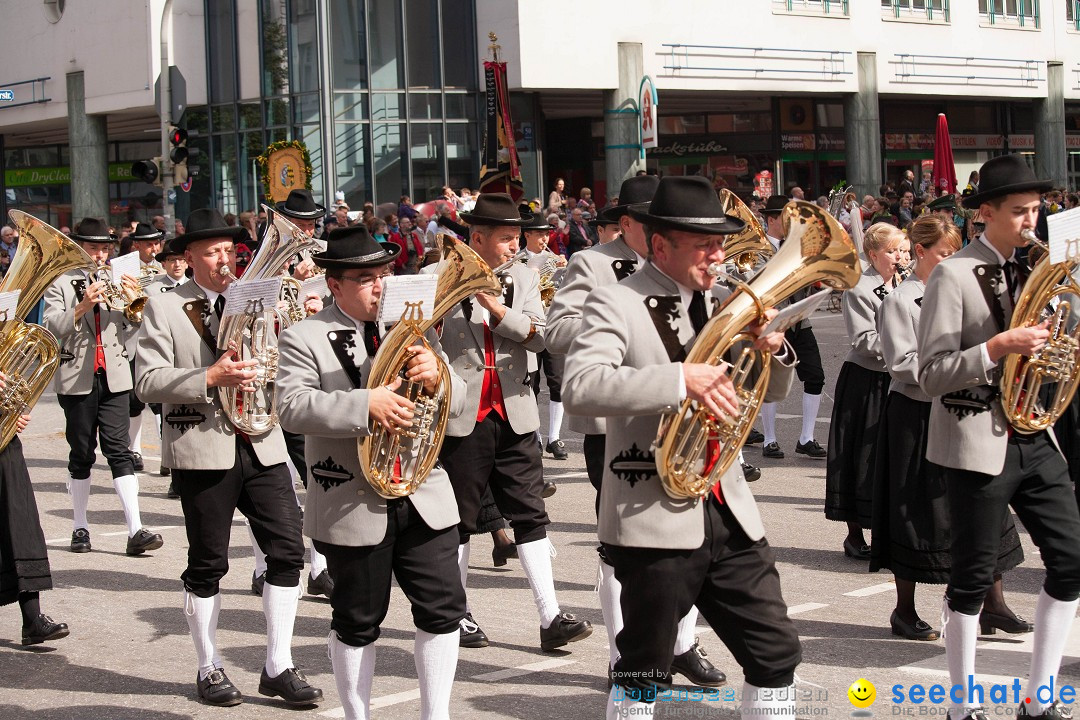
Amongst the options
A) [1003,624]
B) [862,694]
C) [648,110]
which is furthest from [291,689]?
[648,110]

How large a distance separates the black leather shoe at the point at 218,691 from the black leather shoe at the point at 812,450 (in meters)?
6.90

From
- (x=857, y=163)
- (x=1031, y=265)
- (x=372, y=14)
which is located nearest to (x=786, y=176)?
(x=857, y=163)

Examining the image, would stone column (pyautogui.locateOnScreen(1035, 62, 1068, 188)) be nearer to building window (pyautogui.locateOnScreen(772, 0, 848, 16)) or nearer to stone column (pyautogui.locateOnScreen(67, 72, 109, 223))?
building window (pyautogui.locateOnScreen(772, 0, 848, 16))

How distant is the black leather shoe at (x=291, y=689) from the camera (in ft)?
19.6

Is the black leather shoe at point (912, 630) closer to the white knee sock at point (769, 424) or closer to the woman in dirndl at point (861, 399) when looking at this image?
the woman in dirndl at point (861, 399)

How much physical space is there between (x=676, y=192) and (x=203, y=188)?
30205mm

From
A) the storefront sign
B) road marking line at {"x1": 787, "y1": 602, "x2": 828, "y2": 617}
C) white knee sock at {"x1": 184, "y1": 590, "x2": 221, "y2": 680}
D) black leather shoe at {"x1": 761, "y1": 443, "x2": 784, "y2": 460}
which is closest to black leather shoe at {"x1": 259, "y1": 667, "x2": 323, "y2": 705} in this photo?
white knee sock at {"x1": 184, "y1": 590, "x2": 221, "y2": 680}

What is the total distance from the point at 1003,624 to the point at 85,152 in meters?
32.2

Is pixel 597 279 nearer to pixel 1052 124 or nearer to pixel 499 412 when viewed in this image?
pixel 499 412

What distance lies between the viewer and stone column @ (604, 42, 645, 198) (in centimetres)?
3167

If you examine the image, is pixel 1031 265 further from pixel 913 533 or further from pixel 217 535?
pixel 217 535

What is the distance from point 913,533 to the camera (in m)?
6.71

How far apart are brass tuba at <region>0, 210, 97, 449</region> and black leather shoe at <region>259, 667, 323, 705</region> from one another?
1.85 metres

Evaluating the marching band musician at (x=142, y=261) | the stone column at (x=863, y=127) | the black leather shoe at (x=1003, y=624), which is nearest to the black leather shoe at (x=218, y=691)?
the black leather shoe at (x=1003, y=624)
